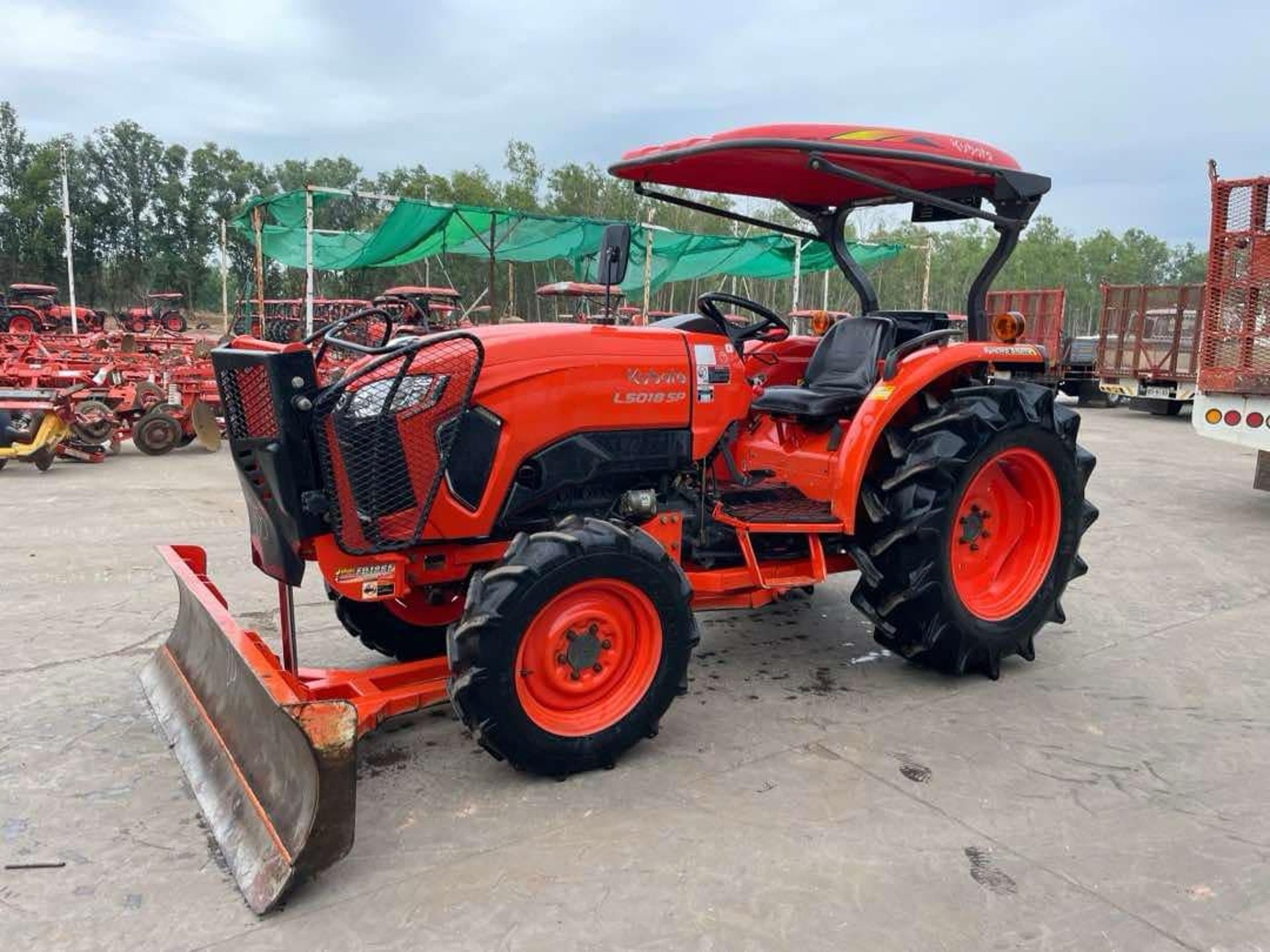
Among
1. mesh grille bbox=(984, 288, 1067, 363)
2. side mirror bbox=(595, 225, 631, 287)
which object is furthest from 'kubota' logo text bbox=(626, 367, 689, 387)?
mesh grille bbox=(984, 288, 1067, 363)

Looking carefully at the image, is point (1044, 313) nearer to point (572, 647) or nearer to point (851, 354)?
point (851, 354)

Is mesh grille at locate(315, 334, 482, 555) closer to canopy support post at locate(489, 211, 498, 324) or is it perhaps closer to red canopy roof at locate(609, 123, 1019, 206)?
red canopy roof at locate(609, 123, 1019, 206)

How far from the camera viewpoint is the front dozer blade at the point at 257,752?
2301 mm

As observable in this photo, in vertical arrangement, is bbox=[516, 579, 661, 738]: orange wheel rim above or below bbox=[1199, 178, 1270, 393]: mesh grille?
below

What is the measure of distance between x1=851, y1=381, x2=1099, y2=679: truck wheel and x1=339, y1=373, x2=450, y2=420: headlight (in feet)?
5.99

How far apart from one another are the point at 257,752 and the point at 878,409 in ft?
8.24

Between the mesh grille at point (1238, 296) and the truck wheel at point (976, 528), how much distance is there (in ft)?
13.4

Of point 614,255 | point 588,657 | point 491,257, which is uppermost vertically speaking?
point 491,257

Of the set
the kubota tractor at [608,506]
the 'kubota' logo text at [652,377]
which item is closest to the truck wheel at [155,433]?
the kubota tractor at [608,506]

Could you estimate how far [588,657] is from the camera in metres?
3.00

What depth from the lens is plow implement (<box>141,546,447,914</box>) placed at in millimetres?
2307

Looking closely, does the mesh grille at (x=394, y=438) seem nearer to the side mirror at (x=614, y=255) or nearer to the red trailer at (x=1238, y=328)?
the side mirror at (x=614, y=255)

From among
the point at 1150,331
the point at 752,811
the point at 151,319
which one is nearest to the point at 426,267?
the point at 151,319

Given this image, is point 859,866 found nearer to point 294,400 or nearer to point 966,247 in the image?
point 294,400
